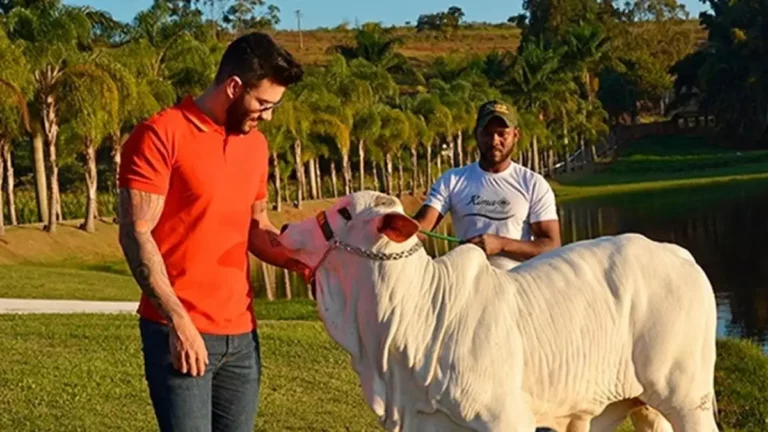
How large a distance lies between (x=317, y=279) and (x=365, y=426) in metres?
4.38

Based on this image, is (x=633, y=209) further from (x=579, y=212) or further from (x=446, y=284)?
(x=446, y=284)

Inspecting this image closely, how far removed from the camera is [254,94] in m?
4.16

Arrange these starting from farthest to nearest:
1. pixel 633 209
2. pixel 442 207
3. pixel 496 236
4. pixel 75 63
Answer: pixel 633 209
pixel 75 63
pixel 442 207
pixel 496 236

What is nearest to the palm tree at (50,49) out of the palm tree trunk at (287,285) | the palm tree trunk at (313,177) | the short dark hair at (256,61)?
the palm tree trunk at (287,285)

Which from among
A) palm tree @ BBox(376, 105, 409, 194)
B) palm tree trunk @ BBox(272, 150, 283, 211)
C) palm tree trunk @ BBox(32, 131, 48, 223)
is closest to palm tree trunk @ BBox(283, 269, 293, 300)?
palm tree trunk @ BBox(32, 131, 48, 223)

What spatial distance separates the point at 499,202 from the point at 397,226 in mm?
2068

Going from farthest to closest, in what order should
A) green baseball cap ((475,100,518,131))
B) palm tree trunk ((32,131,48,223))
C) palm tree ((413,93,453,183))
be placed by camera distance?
palm tree ((413,93,453,183)), palm tree trunk ((32,131,48,223)), green baseball cap ((475,100,518,131))

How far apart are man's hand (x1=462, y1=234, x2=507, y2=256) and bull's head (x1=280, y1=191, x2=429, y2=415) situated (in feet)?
4.11

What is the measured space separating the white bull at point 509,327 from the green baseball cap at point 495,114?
4.99 feet

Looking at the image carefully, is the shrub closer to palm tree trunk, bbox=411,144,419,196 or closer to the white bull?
the white bull

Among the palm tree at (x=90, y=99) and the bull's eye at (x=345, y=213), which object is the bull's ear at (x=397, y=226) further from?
the palm tree at (x=90, y=99)

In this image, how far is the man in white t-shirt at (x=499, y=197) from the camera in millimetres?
5941

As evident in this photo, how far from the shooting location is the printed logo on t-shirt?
596 cm

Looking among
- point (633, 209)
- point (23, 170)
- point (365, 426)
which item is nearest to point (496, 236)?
point (365, 426)
